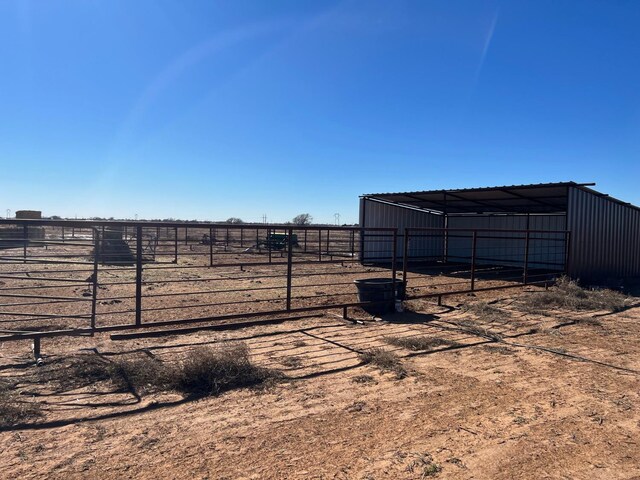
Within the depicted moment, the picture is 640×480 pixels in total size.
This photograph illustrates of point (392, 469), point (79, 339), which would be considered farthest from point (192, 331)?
point (392, 469)

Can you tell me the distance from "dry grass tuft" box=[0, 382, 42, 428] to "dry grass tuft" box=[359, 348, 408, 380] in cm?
353

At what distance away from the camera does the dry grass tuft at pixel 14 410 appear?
3.81 m

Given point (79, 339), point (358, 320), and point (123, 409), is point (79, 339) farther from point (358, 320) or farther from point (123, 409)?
point (358, 320)

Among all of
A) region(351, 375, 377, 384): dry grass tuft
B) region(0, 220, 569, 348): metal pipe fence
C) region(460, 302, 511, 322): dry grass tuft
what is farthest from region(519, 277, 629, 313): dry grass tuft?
region(351, 375, 377, 384): dry grass tuft

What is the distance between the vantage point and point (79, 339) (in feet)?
21.1

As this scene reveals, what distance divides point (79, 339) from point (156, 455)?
3.80 meters

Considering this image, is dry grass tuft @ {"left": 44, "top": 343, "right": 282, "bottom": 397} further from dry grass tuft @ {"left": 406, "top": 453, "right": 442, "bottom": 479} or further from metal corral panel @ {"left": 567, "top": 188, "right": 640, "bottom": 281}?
metal corral panel @ {"left": 567, "top": 188, "right": 640, "bottom": 281}

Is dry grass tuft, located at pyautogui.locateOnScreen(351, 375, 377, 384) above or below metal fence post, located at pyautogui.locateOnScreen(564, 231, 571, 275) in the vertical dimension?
below

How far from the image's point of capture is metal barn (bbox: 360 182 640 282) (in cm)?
1448

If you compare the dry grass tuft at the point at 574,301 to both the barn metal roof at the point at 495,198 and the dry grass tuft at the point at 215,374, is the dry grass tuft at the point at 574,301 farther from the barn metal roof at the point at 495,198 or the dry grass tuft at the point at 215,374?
the dry grass tuft at the point at 215,374

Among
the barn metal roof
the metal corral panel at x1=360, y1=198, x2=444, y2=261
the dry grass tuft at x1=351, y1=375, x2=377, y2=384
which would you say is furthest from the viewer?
the metal corral panel at x1=360, y1=198, x2=444, y2=261

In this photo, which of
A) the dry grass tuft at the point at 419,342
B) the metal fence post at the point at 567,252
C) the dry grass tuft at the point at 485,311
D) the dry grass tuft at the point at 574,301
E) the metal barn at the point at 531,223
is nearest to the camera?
the dry grass tuft at the point at 419,342

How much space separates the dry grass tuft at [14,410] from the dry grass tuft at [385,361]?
353 cm

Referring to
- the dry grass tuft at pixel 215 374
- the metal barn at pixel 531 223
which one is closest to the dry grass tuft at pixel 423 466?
the dry grass tuft at pixel 215 374
